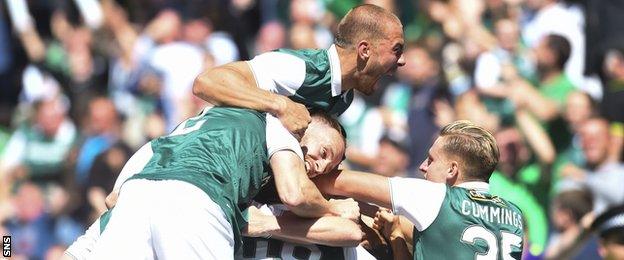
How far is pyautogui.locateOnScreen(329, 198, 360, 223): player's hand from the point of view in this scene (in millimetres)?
6695

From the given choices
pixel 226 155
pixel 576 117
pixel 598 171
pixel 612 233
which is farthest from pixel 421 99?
pixel 226 155

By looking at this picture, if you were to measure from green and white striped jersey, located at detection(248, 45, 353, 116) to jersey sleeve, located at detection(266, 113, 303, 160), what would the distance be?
0.29 metres

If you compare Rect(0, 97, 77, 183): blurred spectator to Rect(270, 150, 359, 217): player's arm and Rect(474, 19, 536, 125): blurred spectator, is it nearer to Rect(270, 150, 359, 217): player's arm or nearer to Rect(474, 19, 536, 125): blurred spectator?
Rect(474, 19, 536, 125): blurred spectator

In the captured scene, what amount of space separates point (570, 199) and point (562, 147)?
3.70ft

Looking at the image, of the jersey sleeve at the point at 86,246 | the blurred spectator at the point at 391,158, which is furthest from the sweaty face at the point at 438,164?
the blurred spectator at the point at 391,158

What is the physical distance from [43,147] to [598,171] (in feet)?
21.7

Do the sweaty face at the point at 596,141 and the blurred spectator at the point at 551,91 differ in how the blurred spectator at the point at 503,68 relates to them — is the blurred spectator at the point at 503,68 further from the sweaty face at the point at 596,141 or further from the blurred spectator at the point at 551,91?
the sweaty face at the point at 596,141

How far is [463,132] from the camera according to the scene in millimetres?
6656

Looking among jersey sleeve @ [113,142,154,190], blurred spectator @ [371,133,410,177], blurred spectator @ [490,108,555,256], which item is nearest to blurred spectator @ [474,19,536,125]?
blurred spectator @ [490,108,555,256]

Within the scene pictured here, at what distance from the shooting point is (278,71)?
6.76m

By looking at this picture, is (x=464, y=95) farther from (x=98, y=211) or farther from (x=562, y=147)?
(x=98, y=211)

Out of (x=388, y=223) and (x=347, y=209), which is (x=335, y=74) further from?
(x=388, y=223)

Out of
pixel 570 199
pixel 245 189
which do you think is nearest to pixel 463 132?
pixel 245 189

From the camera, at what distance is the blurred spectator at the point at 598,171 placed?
34.1ft
